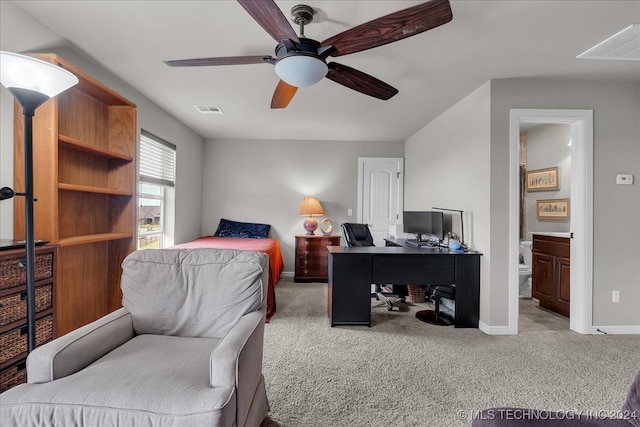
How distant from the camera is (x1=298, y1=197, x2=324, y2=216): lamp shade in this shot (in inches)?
195

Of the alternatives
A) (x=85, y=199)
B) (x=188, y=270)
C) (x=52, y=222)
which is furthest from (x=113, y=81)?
(x=188, y=270)

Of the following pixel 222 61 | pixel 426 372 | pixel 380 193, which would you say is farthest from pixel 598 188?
pixel 222 61

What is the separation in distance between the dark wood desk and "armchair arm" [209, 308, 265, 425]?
1548 mm

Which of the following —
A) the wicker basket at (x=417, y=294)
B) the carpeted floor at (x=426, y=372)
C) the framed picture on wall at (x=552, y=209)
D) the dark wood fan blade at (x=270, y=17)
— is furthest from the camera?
the framed picture on wall at (x=552, y=209)

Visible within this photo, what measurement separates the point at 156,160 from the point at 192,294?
2.87 m

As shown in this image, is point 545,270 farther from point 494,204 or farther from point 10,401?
point 10,401

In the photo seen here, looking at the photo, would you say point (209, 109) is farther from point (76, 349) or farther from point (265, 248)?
point (76, 349)

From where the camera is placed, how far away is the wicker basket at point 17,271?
1.41 meters

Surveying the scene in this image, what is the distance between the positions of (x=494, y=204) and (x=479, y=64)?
1.27m

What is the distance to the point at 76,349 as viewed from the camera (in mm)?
1219

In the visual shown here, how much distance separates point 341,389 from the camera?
1.91m

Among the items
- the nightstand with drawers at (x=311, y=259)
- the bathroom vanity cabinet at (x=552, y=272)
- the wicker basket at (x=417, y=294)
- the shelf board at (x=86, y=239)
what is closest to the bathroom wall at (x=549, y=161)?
the bathroom vanity cabinet at (x=552, y=272)

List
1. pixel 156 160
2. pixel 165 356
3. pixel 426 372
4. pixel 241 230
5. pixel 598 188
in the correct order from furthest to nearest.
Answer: pixel 241 230
pixel 156 160
pixel 598 188
pixel 426 372
pixel 165 356

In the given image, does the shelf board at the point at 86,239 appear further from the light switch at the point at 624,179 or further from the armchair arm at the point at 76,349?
the light switch at the point at 624,179
